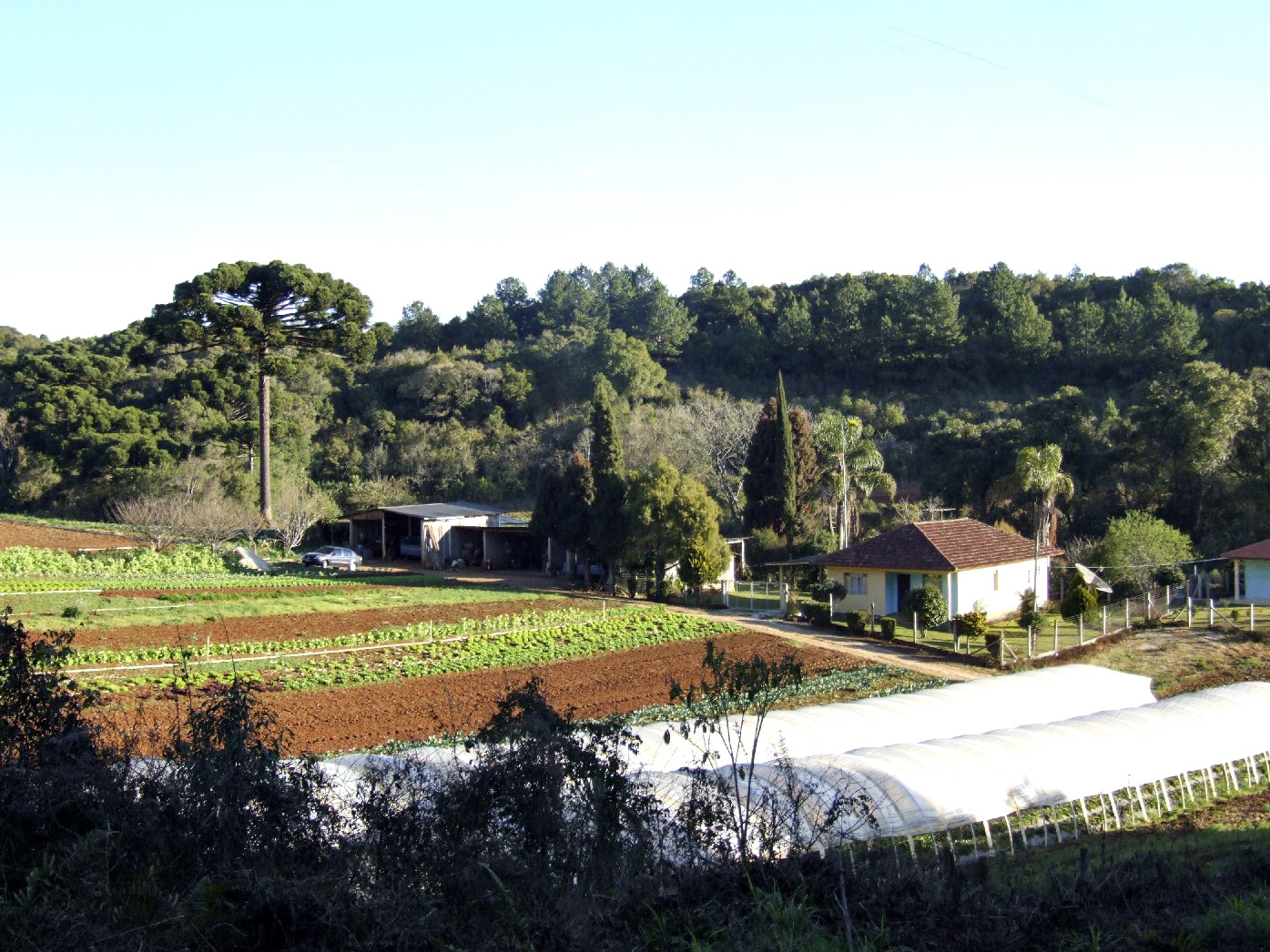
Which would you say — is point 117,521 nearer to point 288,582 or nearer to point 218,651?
point 288,582

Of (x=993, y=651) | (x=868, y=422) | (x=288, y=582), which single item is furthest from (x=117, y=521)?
(x=993, y=651)

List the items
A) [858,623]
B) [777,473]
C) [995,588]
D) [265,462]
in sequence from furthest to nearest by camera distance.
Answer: [265,462]
[777,473]
[995,588]
[858,623]

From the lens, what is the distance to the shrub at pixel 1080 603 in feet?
95.9

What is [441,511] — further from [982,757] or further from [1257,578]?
[982,757]

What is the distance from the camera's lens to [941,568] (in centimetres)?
3153

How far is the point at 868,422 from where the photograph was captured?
63.1 m

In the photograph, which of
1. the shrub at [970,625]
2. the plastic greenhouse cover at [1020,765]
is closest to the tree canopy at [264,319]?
the shrub at [970,625]

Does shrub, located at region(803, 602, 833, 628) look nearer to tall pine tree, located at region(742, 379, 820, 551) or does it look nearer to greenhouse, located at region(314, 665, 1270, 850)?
tall pine tree, located at region(742, 379, 820, 551)

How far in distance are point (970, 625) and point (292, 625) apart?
1857cm

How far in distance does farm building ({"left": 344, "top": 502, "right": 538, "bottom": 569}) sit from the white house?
64.8ft

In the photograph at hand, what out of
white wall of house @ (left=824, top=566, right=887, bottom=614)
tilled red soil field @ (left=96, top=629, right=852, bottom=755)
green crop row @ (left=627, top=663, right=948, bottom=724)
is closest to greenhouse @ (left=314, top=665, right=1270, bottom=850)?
tilled red soil field @ (left=96, top=629, right=852, bottom=755)

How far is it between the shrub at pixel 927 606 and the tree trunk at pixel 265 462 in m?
32.4

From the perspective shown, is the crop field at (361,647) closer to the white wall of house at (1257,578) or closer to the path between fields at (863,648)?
the path between fields at (863,648)

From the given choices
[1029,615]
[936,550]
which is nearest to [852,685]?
[1029,615]
